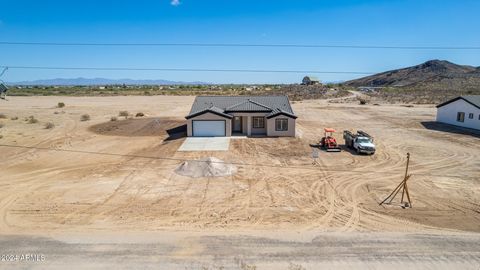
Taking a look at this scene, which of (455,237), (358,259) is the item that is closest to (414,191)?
(455,237)

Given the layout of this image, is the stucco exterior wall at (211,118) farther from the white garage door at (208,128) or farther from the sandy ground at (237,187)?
the sandy ground at (237,187)

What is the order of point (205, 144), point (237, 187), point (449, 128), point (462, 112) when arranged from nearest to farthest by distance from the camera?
point (237, 187) < point (205, 144) < point (449, 128) < point (462, 112)

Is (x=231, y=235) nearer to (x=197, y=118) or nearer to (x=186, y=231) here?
(x=186, y=231)

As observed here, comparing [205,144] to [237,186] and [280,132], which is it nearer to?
[280,132]

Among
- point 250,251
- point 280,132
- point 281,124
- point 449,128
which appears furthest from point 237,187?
point 449,128

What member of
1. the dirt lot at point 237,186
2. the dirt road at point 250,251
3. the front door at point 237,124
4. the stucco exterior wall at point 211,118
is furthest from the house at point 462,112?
the dirt road at point 250,251
